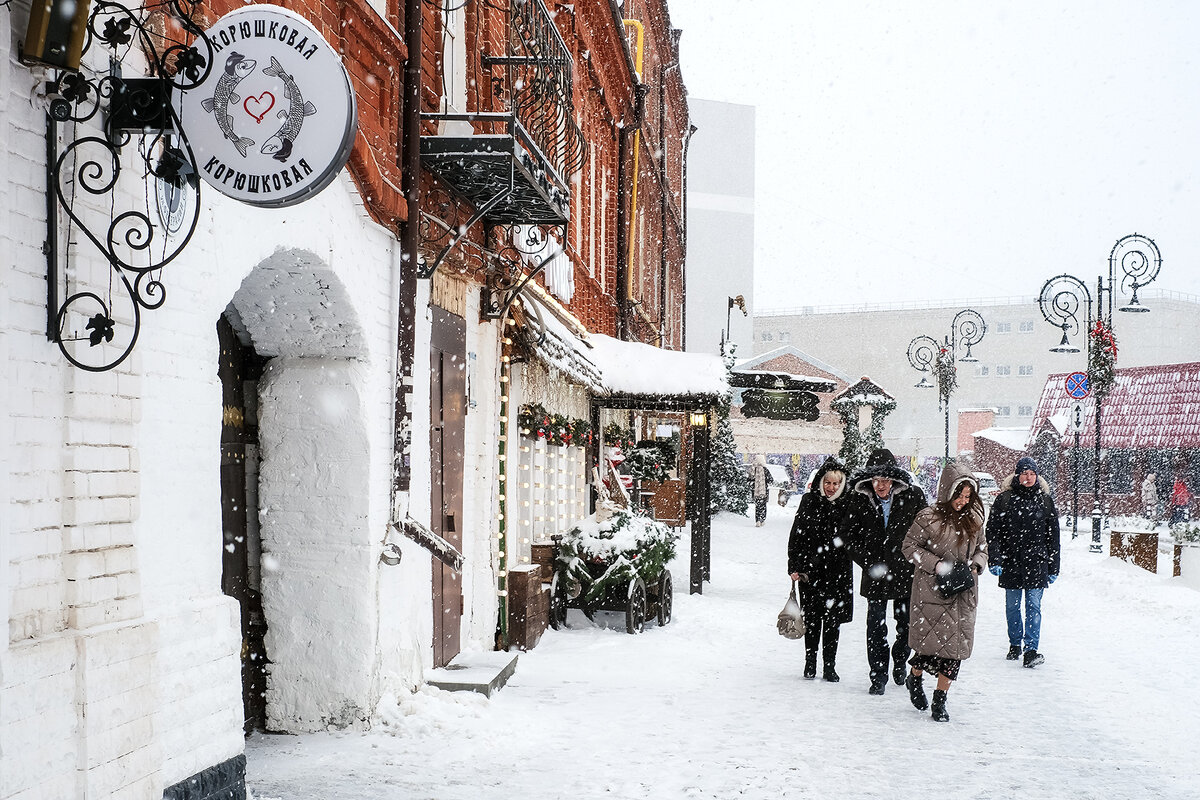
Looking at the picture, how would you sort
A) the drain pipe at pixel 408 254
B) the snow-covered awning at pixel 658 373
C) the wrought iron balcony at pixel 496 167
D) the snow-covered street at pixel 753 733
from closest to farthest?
the snow-covered street at pixel 753 733 → the drain pipe at pixel 408 254 → the wrought iron balcony at pixel 496 167 → the snow-covered awning at pixel 658 373

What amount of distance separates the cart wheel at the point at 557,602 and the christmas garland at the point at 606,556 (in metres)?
0.12

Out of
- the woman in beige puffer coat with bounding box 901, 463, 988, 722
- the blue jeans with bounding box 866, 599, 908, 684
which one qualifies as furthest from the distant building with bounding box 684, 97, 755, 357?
the woman in beige puffer coat with bounding box 901, 463, 988, 722

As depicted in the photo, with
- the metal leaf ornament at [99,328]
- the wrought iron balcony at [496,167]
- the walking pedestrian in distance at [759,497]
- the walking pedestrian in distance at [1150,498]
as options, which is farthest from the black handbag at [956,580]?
the walking pedestrian in distance at [1150,498]

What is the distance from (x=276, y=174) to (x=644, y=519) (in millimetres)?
8101

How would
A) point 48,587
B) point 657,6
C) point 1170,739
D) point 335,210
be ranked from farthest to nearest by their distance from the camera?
1. point 657,6
2. point 1170,739
3. point 335,210
4. point 48,587

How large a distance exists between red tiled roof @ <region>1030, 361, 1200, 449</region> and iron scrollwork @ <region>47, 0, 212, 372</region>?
35330mm

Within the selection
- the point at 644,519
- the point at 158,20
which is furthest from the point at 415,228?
the point at 644,519

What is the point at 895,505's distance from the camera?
8594 mm

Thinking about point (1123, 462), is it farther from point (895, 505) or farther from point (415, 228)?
point (415, 228)

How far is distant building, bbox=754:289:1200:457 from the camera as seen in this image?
70.4m

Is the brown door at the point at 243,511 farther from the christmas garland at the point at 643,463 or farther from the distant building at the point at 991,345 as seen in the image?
the distant building at the point at 991,345

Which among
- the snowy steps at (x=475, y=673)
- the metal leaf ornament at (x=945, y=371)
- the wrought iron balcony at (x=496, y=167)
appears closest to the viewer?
the wrought iron balcony at (x=496, y=167)

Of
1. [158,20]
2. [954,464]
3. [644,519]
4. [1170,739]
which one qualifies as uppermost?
[158,20]

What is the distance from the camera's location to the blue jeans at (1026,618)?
31.3ft
